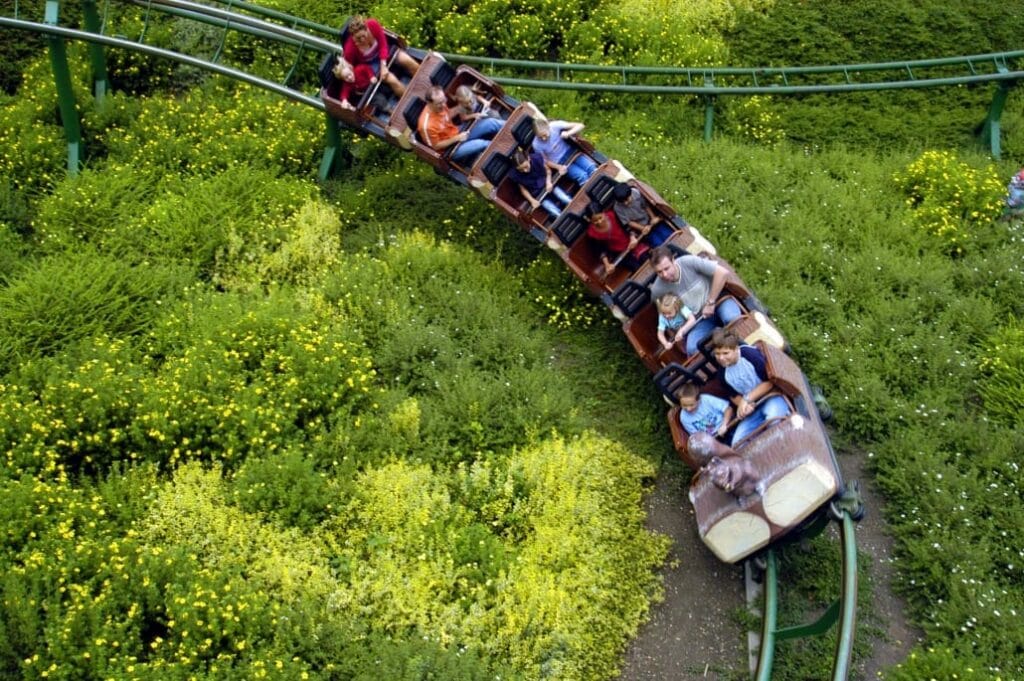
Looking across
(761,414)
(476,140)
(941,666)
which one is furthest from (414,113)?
(941,666)

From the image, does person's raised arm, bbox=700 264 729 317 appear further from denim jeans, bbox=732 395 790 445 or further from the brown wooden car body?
denim jeans, bbox=732 395 790 445

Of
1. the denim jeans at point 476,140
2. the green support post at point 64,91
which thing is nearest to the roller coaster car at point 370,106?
the denim jeans at point 476,140

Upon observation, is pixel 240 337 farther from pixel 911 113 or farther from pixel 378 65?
pixel 911 113

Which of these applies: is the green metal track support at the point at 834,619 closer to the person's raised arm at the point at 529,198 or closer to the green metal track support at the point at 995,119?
the person's raised arm at the point at 529,198

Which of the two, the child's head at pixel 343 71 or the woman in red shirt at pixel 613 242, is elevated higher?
the woman in red shirt at pixel 613 242

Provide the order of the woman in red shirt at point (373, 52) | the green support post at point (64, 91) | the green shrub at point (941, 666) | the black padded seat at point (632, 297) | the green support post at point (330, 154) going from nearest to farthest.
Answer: the green shrub at point (941, 666)
the black padded seat at point (632, 297)
the woman in red shirt at point (373, 52)
the green support post at point (64, 91)
the green support post at point (330, 154)

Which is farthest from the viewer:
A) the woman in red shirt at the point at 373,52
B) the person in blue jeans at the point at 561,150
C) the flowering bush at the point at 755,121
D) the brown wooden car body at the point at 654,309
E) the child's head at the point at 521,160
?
the flowering bush at the point at 755,121

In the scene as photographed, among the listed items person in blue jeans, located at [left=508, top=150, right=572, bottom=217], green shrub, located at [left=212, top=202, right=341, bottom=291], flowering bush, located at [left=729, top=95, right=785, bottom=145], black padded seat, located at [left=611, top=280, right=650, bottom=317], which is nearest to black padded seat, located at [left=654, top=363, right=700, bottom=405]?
black padded seat, located at [left=611, top=280, right=650, bottom=317]
